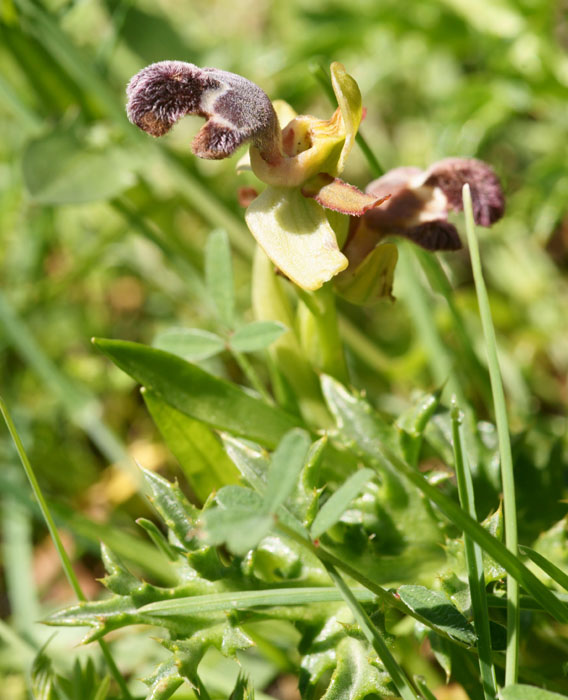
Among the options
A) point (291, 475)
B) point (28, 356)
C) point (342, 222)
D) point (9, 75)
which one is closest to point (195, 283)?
point (28, 356)

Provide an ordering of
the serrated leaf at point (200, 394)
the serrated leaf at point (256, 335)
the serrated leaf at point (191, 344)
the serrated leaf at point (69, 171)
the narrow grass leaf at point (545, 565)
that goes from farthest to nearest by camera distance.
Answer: the serrated leaf at point (69, 171), the serrated leaf at point (191, 344), the serrated leaf at point (256, 335), the serrated leaf at point (200, 394), the narrow grass leaf at point (545, 565)

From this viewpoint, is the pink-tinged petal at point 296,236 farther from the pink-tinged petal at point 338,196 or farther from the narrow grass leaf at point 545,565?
the narrow grass leaf at point 545,565

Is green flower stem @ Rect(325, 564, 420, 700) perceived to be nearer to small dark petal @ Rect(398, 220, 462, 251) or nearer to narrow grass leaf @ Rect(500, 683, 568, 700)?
narrow grass leaf @ Rect(500, 683, 568, 700)

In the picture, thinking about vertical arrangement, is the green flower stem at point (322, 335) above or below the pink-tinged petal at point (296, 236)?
below

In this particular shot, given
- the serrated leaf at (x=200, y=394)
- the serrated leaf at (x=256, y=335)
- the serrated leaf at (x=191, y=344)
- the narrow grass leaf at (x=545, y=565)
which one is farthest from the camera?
the serrated leaf at (x=191, y=344)

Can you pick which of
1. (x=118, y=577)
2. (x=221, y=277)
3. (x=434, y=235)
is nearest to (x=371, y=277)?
(x=434, y=235)

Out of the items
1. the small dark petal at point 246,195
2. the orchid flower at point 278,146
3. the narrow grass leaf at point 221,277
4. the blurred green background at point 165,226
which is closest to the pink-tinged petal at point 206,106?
the orchid flower at point 278,146

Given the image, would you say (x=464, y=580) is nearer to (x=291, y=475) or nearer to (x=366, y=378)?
(x=291, y=475)

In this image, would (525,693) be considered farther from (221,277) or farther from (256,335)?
(221,277)
